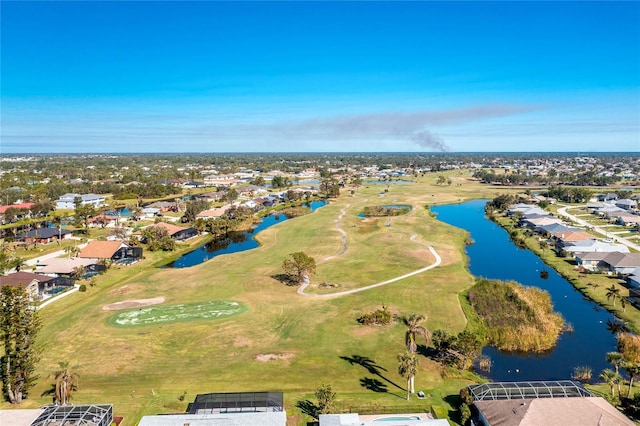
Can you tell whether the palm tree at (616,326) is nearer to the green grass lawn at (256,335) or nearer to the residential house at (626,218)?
the green grass lawn at (256,335)

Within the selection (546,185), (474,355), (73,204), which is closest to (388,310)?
(474,355)

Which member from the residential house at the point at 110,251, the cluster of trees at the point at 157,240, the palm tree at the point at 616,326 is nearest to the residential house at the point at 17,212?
the cluster of trees at the point at 157,240

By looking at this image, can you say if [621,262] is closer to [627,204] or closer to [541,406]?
[541,406]

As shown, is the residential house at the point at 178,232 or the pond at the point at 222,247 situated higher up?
the residential house at the point at 178,232

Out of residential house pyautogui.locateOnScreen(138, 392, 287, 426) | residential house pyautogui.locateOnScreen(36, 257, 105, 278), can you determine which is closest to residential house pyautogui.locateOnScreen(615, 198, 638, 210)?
residential house pyautogui.locateOnScreen(138, 392, 287, 426)

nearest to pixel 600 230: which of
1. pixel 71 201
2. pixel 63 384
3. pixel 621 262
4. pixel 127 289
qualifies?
pixel 621 262

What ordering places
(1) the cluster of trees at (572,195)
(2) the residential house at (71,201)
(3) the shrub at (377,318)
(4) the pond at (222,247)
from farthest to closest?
1. (1) the cluster of trees at (572,195)
2. (2) the residential house at (71,201)
3. (4) the pond at (222,247)
4. (3) the shrub at (377,318)

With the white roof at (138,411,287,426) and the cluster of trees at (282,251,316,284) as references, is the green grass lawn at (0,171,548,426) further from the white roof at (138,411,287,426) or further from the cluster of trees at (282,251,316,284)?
the white roof at (138,411,287,426)
